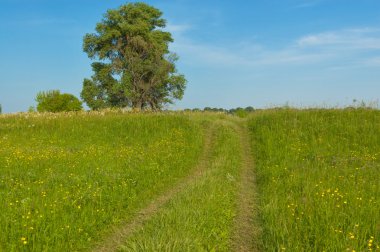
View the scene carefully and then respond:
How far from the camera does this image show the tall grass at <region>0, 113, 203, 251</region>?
7.32 meters

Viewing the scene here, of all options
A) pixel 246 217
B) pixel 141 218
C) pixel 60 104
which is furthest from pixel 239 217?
pixel 60 104

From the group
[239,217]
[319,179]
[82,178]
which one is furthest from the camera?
[319,179]

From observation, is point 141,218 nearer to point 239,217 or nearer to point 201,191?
point 201,191

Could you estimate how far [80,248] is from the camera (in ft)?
23.4

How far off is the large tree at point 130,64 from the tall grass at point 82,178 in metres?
18.9

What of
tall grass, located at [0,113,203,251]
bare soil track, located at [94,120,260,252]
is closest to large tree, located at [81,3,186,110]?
tall grass, located at [0,113,203,251]

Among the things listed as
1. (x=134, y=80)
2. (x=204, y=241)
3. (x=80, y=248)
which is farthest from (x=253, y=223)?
(x=134, y=80)

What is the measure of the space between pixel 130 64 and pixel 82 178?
3218cm

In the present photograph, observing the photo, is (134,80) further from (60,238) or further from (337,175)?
(60,238)

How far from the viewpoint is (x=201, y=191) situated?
1005cm

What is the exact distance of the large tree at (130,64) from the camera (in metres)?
41.7

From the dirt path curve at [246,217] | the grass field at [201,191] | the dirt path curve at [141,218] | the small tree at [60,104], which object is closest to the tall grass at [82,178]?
the grass field at [201,191]

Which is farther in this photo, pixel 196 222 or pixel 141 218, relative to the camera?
pixel 141 218

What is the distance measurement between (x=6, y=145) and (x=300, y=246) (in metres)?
17.2
